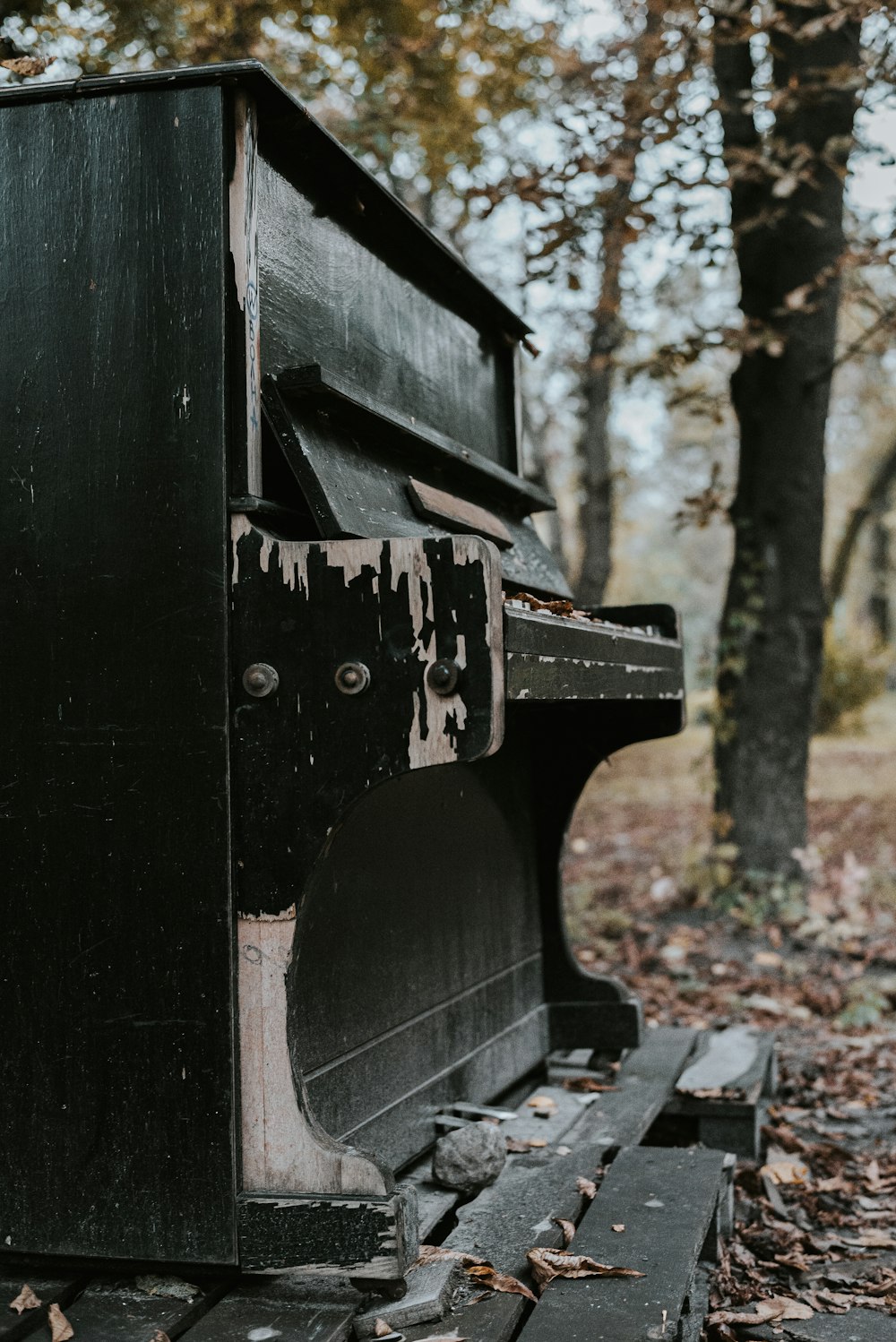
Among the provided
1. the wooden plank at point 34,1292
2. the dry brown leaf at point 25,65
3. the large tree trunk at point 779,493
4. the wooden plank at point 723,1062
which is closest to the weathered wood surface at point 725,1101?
the wooden plank at point 723,1062

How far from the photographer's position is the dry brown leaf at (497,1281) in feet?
7.65

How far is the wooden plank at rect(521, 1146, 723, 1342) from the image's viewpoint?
220cm

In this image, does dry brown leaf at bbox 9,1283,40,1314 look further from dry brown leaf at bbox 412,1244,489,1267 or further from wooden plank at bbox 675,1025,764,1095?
wooden plank at bbox 675,1025,764,1095

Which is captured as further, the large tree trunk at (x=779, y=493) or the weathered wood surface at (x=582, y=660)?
the large tree trunk at (x=779, y=493)

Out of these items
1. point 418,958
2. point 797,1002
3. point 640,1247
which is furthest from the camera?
point 797,1002

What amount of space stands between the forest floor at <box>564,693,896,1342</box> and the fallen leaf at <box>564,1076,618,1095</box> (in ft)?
1.49

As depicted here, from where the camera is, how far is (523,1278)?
7.93ft

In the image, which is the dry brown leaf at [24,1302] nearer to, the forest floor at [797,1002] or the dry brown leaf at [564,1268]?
the dry brown leaf at [564,1268]

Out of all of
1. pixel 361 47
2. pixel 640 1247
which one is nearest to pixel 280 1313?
pixel 640 1247

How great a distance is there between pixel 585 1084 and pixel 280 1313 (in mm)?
1840

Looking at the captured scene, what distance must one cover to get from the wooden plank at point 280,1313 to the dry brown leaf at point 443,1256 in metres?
0.21

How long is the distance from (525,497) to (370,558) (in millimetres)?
1745

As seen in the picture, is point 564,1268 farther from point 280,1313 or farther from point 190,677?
point 190,677

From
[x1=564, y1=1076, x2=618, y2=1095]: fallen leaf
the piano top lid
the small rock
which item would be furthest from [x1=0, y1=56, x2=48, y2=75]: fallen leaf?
[x1=564, y1=1076, x2=618, y2=1095]: fallen leaf
